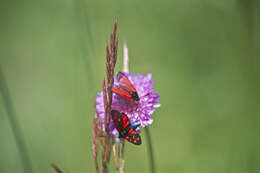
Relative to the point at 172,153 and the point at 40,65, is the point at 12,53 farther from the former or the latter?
the point at 172,153

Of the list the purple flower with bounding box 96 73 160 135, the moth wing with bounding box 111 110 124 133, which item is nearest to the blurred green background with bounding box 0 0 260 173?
the purple flower with bounding box 96 73 160 135

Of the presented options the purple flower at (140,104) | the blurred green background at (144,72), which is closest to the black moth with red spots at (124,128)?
the purple flower at (140,104)

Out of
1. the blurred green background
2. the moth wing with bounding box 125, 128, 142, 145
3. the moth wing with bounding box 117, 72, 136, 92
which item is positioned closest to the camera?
the moth wing with bounding box 125, 128, 142, 145

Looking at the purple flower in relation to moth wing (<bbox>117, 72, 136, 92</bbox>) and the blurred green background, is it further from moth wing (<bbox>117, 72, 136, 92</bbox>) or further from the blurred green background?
the blurred green background

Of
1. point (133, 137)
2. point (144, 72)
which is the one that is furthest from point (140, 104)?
point (144, 72)

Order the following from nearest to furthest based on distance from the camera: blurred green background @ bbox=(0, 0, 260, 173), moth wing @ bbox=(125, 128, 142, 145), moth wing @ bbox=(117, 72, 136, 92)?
moth wing @ bbox=(125, 128, 142, 145) → moth wing @ bbox=(117, 72, 136, 92) → blurred green background @ bbox=(0, 0, 260, 173)

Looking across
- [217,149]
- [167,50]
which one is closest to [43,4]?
[167,50]
